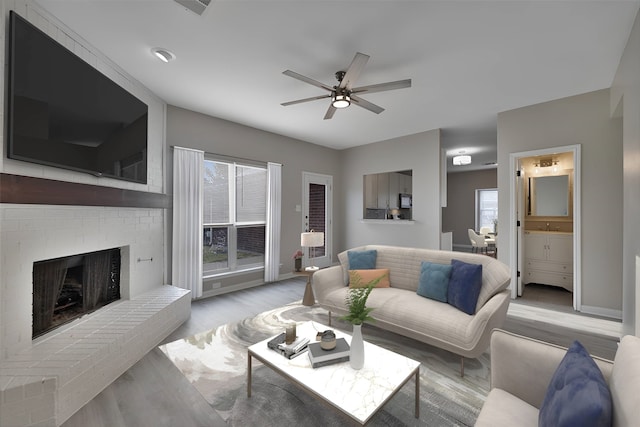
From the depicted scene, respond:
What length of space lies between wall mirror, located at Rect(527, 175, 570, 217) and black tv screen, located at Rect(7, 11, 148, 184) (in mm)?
6342

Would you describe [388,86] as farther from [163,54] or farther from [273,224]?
[273,224]

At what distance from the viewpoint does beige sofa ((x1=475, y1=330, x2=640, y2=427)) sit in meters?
0.98

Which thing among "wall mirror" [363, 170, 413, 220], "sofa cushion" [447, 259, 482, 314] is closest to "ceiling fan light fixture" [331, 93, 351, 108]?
"sofa cushion" [447, 259, 482, 314]

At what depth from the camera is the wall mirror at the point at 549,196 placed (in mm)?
4621

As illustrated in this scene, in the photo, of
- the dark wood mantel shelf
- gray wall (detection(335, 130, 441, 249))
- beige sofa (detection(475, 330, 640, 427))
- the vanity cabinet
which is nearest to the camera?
beige sofa (detection(475, 330, 640, 427))

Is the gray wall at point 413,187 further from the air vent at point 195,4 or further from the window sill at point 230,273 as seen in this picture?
the air vent at point 195,4

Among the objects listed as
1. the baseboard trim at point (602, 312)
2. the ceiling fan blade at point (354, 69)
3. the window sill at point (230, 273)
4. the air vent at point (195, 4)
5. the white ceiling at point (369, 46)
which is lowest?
the baseboard trim at point (602, 312)

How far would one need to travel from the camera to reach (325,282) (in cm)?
310

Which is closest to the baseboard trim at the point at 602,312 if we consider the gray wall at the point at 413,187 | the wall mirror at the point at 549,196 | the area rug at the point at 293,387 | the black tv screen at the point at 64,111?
the wall mirror at the point at 549,196

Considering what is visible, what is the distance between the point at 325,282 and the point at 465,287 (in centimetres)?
142

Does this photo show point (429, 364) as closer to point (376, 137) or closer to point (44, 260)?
point (44, 260)

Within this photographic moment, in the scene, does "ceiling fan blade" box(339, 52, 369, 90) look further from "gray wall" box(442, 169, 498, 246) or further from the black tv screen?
"gray wall" box(442, 169, 498, 246)

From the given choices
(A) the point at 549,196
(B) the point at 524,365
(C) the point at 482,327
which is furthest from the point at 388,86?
(A) the point at 549,196

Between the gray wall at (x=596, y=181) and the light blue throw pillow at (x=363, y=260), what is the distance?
2.75m
